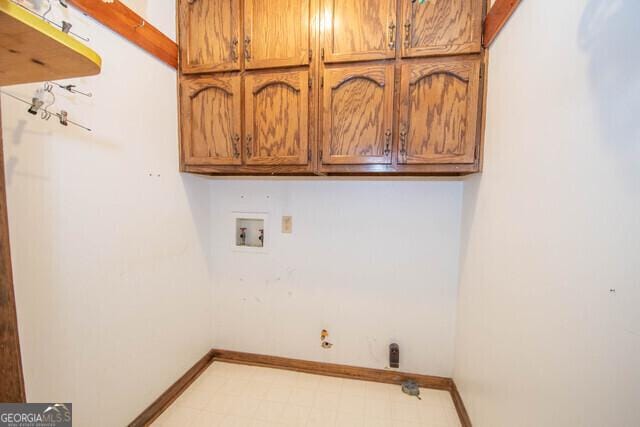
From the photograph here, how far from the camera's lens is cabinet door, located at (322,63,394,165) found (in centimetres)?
145


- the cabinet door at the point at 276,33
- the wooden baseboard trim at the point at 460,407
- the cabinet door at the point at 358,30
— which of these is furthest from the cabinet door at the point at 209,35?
the wooden baseboard trim at the point at 460,407

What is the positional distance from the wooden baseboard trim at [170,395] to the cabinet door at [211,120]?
4.72ft

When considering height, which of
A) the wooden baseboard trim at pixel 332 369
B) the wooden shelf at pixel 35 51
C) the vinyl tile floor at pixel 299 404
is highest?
the wooden shelf at pixel 35 51

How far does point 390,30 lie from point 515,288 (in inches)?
53.9

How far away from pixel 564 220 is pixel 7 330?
1.61 meters

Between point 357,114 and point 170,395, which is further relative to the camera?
point 170,395

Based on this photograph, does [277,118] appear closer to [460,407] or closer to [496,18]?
[496,18]

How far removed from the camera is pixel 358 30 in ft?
4.75

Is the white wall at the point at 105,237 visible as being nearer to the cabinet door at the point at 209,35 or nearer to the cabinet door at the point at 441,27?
the cabinet door at the point at 209,35

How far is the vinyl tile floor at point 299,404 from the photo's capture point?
1.53 metres

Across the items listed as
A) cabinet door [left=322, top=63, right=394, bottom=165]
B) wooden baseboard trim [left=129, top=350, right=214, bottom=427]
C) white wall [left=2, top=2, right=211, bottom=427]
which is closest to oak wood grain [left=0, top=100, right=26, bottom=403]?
white wall [left=2, top=2, right=211, bottom=427]

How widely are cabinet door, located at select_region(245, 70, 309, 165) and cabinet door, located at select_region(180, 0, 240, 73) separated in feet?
0.66

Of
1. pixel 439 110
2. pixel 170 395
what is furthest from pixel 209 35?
pixel 170 395

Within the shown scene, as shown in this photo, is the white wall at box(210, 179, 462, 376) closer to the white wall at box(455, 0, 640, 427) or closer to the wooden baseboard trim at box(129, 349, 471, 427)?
the wooden baseboard trim at box(129, 349, 471, 427)
